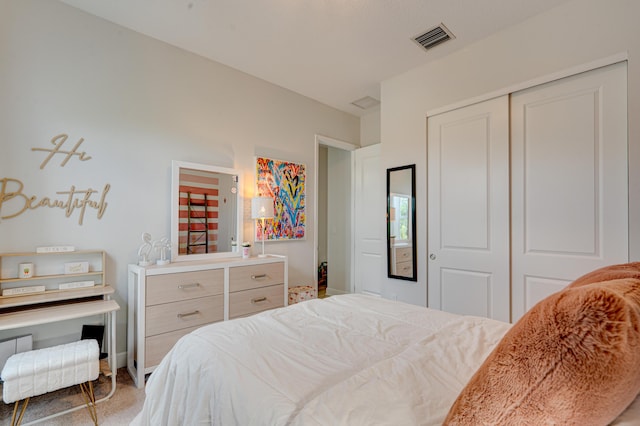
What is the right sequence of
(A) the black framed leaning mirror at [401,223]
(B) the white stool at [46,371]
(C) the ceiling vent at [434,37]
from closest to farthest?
(B) the white stool at [46,371] → (C) the ceiling vent at [434,37] → (A) the black framed leaning mirror at [401,223]

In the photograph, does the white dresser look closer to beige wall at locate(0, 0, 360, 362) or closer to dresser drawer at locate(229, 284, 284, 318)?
dresser drawer at locate(229, 284, 284, 318)

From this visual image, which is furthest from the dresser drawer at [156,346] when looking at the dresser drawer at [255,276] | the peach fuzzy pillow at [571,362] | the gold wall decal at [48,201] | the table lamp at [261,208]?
the peach fuzzy pillow at [571,362]

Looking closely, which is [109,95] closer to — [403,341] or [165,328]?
[165,328]

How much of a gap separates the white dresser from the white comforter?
981mm

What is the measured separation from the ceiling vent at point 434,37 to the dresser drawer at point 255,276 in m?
2.58

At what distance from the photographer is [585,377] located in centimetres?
47

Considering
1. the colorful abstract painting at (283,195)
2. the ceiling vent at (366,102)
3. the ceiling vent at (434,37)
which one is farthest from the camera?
the ceiling vent at (366,102)

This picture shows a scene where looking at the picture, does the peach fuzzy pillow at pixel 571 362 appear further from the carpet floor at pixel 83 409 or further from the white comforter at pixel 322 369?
the carpet floor at pixel 83 409

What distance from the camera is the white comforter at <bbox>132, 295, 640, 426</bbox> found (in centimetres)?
80

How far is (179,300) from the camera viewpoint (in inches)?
94.2

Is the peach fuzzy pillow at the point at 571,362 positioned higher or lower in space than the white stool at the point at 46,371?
higher

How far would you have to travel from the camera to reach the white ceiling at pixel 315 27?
2.24m

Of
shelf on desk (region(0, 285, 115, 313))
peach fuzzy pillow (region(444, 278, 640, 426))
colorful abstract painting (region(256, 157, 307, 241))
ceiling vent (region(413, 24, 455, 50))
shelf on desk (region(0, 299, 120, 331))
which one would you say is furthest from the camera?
colorful abstract painting (region(256, 157, 307, 241))

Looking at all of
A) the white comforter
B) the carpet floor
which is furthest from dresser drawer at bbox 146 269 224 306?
the white comforter
